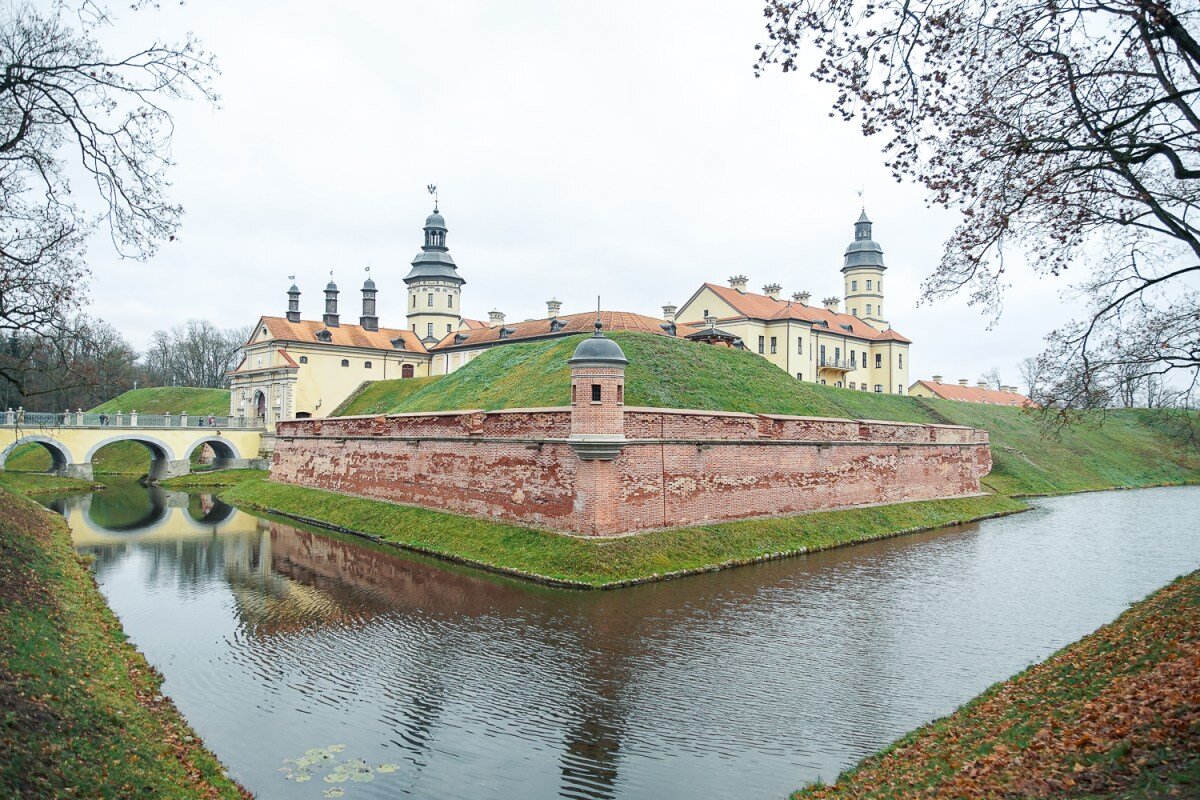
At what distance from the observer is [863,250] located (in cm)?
6009

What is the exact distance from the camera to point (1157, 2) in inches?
233

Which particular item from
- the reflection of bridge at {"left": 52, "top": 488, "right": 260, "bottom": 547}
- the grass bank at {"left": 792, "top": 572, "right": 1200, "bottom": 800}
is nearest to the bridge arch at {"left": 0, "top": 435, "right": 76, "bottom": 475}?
the reflection of bridge at {"left": 52, "top": 488, "right": 260, "bottom": 547}

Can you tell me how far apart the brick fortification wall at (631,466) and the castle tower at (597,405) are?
0.14 m

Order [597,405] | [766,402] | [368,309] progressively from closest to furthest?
1. [597,405]
2. [766,402]
3. [368,309]

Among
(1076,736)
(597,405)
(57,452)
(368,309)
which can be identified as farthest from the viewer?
(368,309)

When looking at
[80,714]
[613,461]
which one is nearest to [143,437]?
[613,461]

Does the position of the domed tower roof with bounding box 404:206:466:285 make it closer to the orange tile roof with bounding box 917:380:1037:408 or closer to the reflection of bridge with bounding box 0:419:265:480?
the reflection of bridge with bounding box 0:419:265:480

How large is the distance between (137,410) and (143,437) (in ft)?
67.2

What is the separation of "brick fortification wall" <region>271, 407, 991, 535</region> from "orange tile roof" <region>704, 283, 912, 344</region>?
20281mm

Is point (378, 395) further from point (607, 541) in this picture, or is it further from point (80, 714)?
point (80, 714)

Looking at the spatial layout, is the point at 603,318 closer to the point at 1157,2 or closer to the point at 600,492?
the point at 600,492

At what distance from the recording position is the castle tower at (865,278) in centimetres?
5941

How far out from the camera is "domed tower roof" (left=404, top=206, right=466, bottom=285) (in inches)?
2189

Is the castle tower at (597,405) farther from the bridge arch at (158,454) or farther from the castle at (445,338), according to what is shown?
the bridge arch at (158,454)
